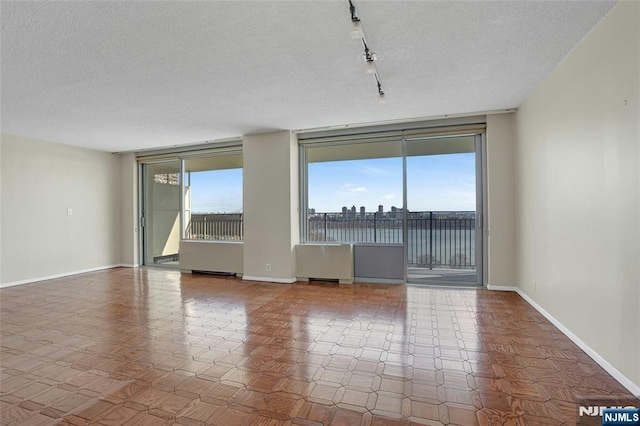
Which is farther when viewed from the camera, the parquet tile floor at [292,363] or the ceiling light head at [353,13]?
the ceiling light head at [353,13]

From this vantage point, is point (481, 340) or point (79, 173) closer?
point (481, 340)

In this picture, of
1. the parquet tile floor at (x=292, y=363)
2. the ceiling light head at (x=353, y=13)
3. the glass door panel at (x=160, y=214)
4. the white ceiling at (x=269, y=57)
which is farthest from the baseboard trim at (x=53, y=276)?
the ceiling light head at (x=353, y=13)

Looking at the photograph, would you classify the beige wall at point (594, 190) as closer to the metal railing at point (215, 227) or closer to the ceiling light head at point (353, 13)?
the ceiling light head at point (353, 13)

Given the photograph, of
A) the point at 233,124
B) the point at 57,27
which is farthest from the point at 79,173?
the point at 57,27

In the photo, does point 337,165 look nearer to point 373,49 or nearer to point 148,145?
point 373,49

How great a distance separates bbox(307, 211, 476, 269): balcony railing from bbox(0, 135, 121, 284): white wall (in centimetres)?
493

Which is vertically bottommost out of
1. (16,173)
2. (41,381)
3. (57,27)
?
(41,381)

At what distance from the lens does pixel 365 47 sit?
2.51 m

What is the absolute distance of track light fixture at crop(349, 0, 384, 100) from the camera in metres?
2.09

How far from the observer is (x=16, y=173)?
5141 millimetres

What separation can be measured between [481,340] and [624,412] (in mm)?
1054

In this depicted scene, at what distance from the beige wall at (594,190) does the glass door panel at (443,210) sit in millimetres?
1249

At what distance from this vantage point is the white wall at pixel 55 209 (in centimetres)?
509

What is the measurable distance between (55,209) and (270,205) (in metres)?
4.03
